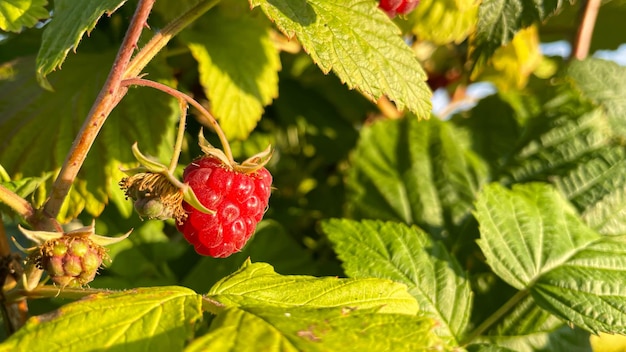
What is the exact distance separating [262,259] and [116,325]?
696 millimetres

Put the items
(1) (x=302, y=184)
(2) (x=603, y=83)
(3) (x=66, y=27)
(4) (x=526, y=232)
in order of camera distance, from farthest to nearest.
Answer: (1) (x=302, y=184) → (2) (x=603, y=83) → (4) (x=526, y=232) → (3) (x=66, y=27)

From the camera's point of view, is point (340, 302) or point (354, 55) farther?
point (354, 55)

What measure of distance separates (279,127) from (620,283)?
1172 mm

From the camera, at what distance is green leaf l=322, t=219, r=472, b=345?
1.35m

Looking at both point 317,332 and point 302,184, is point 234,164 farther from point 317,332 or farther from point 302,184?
point 302,184

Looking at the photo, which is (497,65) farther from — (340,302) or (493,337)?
(340,302)

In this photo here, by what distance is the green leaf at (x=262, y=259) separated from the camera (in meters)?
1.55

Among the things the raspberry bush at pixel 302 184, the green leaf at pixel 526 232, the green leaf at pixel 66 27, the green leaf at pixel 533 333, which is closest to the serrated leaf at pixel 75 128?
the raspberry bush at pixel 302 184

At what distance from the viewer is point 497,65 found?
2.32 meters

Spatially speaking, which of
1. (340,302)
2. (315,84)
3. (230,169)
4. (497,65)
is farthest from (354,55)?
(497,65)

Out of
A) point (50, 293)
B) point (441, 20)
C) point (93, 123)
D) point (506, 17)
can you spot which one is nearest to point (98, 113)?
point (93, 123)

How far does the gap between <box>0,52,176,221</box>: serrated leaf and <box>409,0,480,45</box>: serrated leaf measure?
664 mm

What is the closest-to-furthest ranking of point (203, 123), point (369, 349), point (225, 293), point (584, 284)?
point (369, 349) → point (225, 293) → point (584, 284) → point (203, 123)

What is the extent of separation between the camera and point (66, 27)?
3.67 ft
